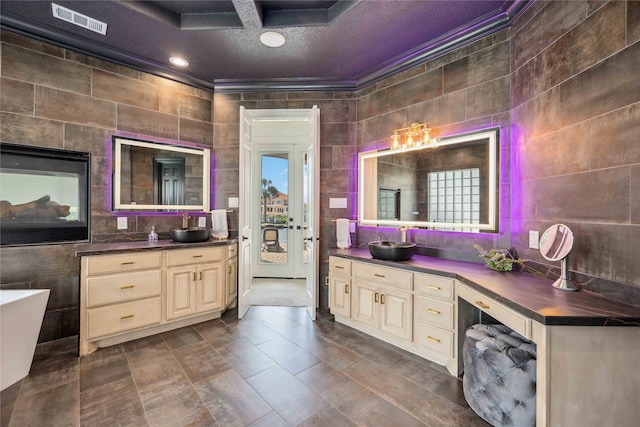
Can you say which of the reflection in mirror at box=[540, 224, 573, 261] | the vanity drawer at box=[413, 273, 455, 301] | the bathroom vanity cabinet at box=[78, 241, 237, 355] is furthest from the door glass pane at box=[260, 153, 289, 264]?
the reflection in mirror at box=[540, 224, 573, 261]

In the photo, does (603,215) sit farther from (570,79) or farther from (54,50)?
(54,50)

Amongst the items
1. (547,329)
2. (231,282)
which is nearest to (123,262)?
(231,282)

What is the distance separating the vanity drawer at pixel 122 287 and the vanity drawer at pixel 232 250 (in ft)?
2.39

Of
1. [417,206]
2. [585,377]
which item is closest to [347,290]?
[417,206]

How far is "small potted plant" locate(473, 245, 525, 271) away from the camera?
6.67 ft

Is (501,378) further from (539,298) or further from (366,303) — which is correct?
(366,303)

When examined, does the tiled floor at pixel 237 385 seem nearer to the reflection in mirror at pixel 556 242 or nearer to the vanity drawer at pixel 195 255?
the vanity drawer at pixel 195 255

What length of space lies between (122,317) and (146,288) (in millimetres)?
294

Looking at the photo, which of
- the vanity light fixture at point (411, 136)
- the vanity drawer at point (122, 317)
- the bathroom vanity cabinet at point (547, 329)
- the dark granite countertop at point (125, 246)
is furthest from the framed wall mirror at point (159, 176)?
the bathroom vanity cabinet at point (547, 329)

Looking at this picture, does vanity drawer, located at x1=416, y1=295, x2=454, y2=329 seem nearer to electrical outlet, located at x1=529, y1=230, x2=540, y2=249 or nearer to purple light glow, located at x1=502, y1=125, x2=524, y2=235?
electrical outlet, located at x1=529, y1=230, x2=540, y2=249

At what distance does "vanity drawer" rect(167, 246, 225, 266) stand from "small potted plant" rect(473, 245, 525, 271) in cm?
257

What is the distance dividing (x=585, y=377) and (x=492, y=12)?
2565 millimetres

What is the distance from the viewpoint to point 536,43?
1.93 meters

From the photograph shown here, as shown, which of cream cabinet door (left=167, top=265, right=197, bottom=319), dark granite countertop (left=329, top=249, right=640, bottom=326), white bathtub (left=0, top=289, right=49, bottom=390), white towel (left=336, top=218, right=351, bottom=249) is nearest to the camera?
dark granite countertop (left=329, top=249, right=640, bottom=326)
